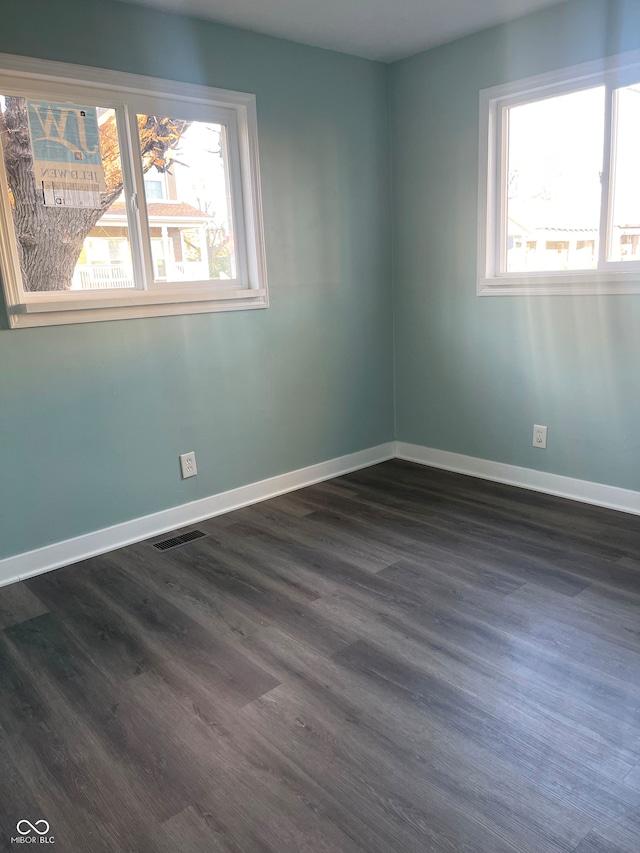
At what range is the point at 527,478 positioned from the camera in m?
3.62

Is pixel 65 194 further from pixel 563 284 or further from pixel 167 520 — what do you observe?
pixel 563 284

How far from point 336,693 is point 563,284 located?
2.37m

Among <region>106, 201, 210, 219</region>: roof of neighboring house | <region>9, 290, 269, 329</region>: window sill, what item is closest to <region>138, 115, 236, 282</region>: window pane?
<region>106, 201, 210, 219</region>: roof of neighboring house

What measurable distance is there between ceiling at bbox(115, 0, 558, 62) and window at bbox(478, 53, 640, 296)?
14.2 inches

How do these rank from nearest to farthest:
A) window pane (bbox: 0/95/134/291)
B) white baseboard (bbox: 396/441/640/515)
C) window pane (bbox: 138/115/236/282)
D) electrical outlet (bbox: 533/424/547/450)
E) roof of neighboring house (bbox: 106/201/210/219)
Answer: window pane (bbox: 0/95/134/291) → roof of neighboring house (bbox: 106/201/210/219) → window pane (bbox: 138/115/236/282) → white baseboard (bbox: 396/441/640/515) → electrical outlet (bbox: 533/424/547/450)

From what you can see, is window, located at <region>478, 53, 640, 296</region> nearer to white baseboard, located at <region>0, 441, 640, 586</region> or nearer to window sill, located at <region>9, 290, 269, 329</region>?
white baseboard, located at <region>0, 441, 640, 586</region>

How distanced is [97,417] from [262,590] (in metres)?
1.13

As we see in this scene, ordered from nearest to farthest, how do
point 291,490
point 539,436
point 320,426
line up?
point 539,436
point 291,490
point 320,426

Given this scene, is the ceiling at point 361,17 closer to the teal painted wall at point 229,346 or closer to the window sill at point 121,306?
the teal painted wall at point 229,346

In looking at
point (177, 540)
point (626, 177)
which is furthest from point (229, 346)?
point (626, 177)

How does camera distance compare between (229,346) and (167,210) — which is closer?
(167,210)

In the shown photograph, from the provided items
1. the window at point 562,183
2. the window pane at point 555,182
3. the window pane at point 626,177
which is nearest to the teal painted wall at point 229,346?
the window at point 562,183

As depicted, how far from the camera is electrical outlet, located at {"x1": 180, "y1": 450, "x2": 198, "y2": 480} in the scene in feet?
10.7

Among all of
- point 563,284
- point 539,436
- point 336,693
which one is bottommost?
point 336,693
